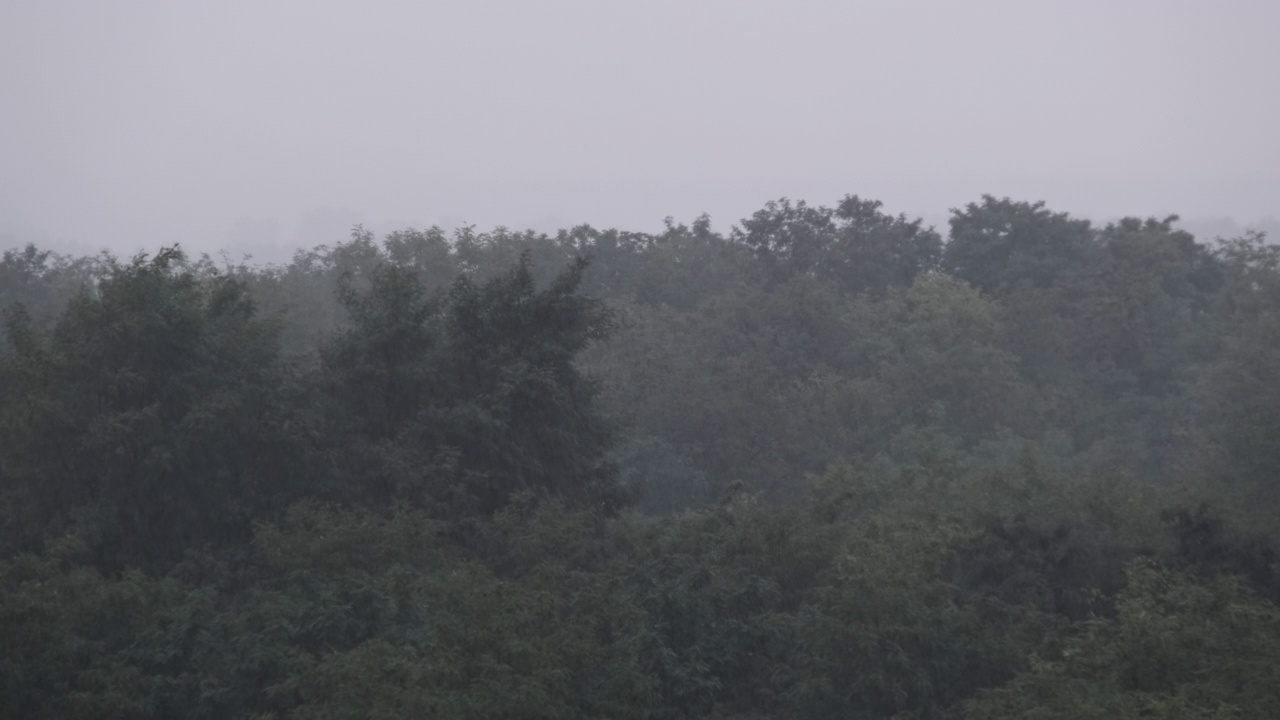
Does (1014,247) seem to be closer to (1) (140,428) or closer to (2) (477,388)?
(2) (477,388)

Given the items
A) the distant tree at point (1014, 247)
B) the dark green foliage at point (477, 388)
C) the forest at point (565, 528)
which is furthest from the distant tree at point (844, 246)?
the dark green foliage at point (477, 388)

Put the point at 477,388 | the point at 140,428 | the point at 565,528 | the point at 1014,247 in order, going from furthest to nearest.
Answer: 1. the point at 1014,247
2. the point at 477,388
3. the point at 140,428
4. the point at 565,528

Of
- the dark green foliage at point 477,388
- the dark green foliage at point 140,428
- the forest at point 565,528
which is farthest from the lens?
the dark green foliage at point 477,388

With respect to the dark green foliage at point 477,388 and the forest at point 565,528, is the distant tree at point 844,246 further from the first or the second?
the dark green foliage at point 477,388

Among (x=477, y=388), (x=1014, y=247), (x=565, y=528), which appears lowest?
(x=565, y=528)

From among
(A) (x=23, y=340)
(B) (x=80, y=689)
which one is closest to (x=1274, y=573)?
(B) (x=80, y=689)

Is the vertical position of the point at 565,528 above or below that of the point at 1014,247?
below

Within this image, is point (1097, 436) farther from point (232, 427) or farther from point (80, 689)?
point (80, 689)

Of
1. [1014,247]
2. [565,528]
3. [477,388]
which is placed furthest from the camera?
[1014,247]

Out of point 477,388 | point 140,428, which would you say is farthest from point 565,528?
point 140,428

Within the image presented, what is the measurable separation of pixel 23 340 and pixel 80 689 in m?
6.48

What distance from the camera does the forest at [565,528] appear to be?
389 inches

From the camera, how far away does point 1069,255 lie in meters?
32.5

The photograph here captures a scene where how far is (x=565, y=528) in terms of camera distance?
1395cm
